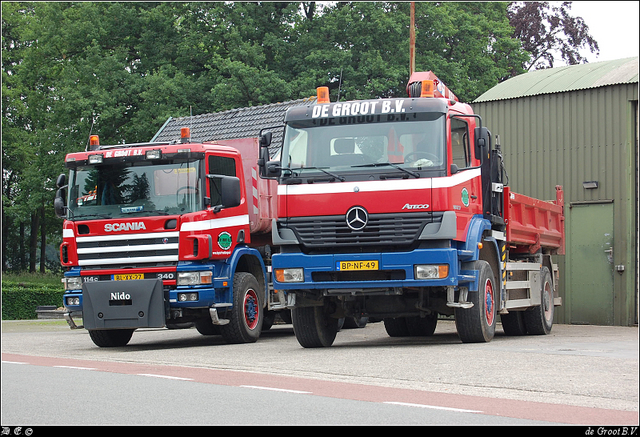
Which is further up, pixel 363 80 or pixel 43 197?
pixel 363 80

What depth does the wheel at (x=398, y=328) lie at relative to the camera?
17.2 m

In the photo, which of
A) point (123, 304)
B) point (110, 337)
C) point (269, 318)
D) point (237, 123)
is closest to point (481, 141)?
point (123, 304)

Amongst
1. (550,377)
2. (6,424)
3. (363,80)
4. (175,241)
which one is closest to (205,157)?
(175,241)

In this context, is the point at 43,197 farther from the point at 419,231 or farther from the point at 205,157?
the point at 419,231

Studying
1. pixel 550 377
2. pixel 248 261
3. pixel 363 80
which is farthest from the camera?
pixel 363 80

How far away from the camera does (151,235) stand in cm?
1505

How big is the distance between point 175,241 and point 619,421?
8874mm

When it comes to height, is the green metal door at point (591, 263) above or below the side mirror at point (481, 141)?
below

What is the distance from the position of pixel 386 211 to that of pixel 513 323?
5.37 metres

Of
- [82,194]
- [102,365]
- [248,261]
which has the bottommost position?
[102,365]

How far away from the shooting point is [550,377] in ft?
33.7

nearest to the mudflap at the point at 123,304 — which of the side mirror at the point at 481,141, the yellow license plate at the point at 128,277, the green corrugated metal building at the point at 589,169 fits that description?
the yellow license plate at the point at 128,277

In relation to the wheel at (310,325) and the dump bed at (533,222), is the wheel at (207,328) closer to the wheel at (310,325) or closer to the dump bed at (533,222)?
the wheel at (310,325)

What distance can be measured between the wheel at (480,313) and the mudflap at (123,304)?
4.60m
